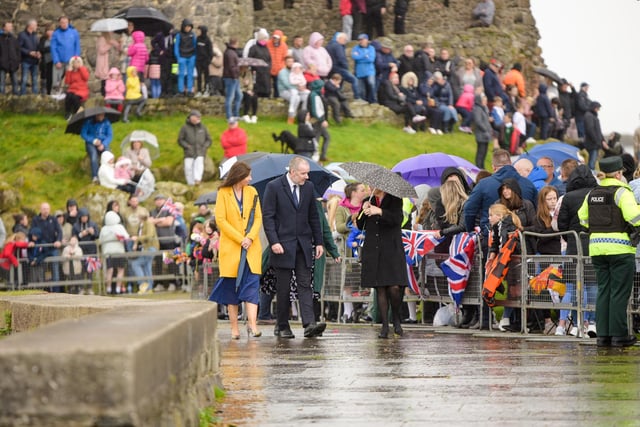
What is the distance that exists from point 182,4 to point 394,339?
103 feet

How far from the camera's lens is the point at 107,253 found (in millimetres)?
28500

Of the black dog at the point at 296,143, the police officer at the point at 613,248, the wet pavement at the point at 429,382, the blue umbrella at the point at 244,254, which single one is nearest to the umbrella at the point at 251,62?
the black dog at the point at 296,143

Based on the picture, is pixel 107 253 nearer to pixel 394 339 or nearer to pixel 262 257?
pixel 262 257

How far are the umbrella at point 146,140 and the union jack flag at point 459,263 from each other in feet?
61.8

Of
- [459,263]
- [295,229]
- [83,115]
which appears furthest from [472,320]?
[83,115]

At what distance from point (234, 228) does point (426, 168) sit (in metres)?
8.31

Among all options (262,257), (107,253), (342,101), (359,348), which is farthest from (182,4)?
(359,348)

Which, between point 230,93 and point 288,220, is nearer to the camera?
point 288,220

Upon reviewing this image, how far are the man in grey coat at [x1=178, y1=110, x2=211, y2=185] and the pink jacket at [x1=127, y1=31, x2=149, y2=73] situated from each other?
5.49 m

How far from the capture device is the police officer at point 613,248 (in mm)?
14031

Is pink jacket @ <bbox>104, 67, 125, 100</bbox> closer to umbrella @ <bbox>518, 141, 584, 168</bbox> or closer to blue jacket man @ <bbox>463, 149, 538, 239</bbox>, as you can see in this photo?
umbrella @ <bbox>518, 141, 584, 168</bbox>

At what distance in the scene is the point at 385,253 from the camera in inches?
640

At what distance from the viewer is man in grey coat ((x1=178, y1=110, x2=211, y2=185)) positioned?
3419 cm

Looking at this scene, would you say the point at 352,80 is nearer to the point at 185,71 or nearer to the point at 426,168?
the point at 185,71
